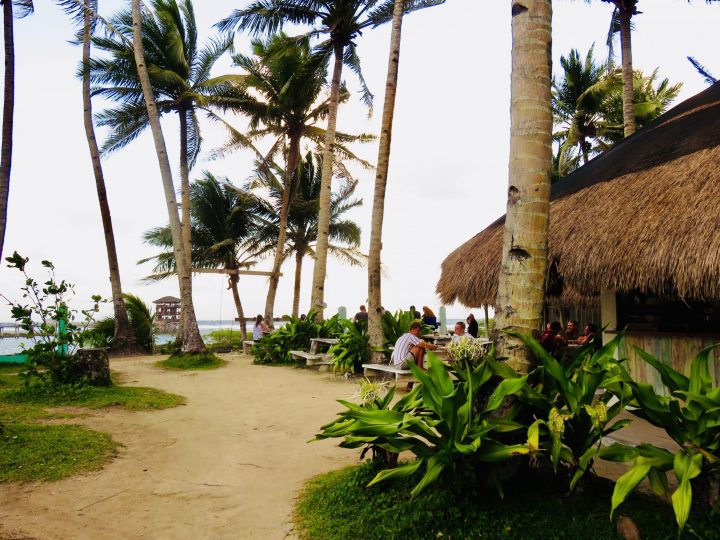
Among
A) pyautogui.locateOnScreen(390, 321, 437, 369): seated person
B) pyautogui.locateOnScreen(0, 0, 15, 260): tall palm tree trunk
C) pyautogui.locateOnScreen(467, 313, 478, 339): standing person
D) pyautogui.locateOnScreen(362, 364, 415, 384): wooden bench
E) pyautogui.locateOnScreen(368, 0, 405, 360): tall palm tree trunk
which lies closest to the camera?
pyautogui.locateOnScreen(390, 321, 437, 369): seated person

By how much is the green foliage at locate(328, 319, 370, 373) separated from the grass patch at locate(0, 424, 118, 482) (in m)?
5.30

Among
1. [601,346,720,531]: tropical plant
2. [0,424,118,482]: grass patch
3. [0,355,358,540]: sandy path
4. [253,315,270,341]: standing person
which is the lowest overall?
[0,355,358,540]: sandy path

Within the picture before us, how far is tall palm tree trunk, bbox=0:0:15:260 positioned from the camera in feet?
33.3

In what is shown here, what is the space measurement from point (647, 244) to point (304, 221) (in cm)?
1868

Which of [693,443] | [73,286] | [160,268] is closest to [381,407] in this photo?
[693,443]

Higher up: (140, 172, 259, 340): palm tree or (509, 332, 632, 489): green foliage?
(140, 172, 259, 340): palm tree

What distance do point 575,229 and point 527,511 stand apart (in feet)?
13.7

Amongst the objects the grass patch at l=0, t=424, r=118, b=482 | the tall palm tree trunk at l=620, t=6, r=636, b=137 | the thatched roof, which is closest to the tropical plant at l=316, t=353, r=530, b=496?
the grass patch at l=0, t=424, r=118, b=482

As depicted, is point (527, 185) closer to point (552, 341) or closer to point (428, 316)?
point (552, 341)

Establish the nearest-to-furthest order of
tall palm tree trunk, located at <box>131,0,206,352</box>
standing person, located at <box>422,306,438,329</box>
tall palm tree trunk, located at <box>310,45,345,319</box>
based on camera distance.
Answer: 1. tall palm tree trunk, located at <box>310,45,345,319</box>
2. tall palm tree trunk, located at <box>131,0,206,352</box>
3. standing person, located at <box>422,306,438,329</box>

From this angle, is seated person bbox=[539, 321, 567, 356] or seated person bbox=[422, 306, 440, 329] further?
seated person bbox=[422, 306, 440, 329]

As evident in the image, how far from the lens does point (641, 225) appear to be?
18.4 feet

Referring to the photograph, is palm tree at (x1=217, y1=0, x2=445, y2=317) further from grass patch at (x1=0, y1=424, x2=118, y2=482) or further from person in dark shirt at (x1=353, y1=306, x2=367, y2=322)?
grass patch at (x1=0, y1=424, x2=118, y2=482)

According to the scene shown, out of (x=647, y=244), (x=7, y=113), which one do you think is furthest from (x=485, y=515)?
(x=7, y=113)
